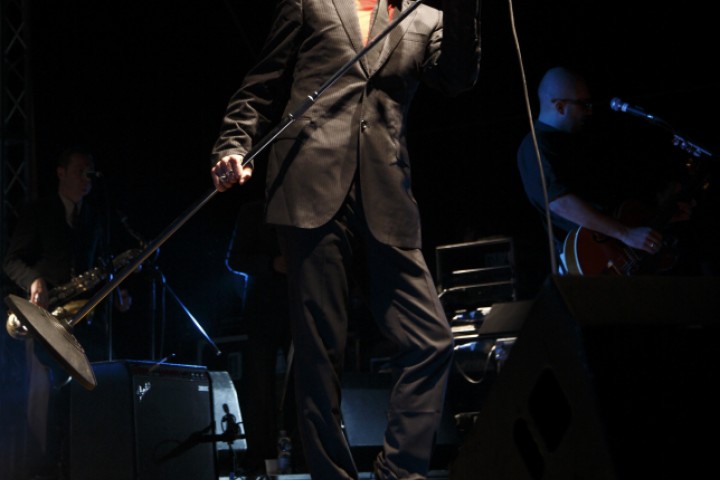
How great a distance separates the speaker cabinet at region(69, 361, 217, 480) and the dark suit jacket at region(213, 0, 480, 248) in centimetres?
135

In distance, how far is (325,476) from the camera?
7.41 ft

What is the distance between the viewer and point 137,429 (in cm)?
332

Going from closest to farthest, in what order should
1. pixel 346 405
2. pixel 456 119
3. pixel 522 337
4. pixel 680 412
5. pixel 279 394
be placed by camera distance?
pixel 680 412
pixel 522 337
pixel 346 405
pixel 279 394
pixel 456 119

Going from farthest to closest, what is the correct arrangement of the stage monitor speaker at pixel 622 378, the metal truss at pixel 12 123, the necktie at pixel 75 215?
the metal truss at pixel 12 123, the necktie at pixel 75 215, the stage monitor speaker at pixel 622 378

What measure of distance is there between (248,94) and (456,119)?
201 inches

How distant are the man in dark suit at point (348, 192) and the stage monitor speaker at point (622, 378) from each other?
0.80 meters

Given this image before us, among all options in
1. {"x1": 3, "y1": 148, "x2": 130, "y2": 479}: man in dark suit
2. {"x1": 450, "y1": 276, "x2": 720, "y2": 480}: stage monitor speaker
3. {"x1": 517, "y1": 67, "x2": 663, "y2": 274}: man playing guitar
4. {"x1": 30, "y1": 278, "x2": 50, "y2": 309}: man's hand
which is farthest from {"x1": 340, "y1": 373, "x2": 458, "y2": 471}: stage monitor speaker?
{"x1": 450, "y1": 276, "x2": 720, "y2": 480}: stage monitor speaker

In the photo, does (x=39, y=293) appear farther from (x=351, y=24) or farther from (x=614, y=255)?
(x=614, y=255)

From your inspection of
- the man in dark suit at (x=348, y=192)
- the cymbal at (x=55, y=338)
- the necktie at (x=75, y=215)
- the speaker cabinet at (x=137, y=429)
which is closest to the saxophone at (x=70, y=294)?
the necktie at (x=75, y=215)

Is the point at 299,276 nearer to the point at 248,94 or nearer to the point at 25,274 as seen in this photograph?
the point at 248,94

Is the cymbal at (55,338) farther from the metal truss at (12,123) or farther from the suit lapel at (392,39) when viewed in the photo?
the metal truss at (12,123)

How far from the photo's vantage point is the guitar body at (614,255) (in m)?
4.09

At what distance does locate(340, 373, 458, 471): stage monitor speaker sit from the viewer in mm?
4574

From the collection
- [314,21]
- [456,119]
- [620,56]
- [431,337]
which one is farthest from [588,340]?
[456,119]
